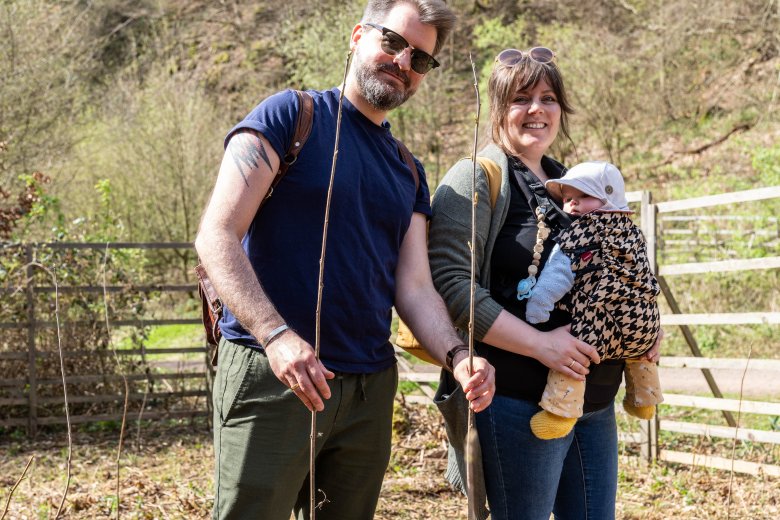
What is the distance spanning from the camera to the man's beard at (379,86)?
2080mm

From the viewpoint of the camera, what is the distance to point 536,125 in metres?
2.30

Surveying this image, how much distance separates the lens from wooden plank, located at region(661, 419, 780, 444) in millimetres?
5223

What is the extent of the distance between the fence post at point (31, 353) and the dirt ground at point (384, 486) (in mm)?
273

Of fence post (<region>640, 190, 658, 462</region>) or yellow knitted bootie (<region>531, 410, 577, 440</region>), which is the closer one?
yellow knitted bootie (<region>531, 410, 577, 440</region>)

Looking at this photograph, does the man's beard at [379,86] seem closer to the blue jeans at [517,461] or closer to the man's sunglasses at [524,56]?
the man's sunglasses at [524,56]

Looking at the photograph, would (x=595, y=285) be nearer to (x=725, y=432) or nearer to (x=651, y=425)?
→ (x=725, y=432)

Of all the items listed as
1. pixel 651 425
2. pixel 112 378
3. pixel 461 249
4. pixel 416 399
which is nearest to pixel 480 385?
pixel 461 249

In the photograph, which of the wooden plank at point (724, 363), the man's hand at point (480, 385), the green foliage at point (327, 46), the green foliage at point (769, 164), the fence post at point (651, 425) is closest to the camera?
the man's hand at point (480, 385)

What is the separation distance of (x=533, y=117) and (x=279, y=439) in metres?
1.11

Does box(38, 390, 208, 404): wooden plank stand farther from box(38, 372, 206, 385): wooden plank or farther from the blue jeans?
the blue jeans

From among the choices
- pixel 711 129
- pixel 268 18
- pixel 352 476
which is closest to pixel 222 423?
pixel 352 476

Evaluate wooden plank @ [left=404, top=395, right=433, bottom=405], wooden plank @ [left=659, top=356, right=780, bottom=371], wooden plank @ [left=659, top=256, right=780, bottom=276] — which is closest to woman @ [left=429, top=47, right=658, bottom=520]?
wooden plank @ [left=659, top=356, right=780, bottom=371]

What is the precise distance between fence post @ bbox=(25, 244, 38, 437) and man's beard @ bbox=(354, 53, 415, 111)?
227 inches

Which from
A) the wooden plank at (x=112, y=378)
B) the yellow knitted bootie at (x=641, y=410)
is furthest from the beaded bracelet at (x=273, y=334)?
the wooden plank at (x=112, y=378)
